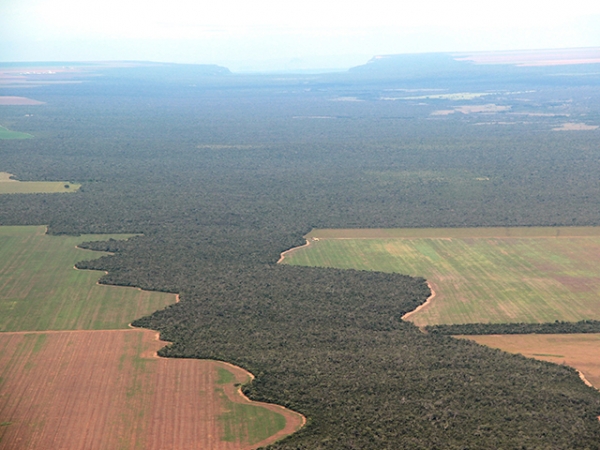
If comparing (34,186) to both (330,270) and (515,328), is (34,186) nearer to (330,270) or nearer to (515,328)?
(330,270)

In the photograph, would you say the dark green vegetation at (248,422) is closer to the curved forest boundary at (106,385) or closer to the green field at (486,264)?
the curved forest boundary at (106,385)

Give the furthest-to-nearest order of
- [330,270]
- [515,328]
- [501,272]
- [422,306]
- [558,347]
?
[501,272], [330,270], [422,306], [515,328], [558,347]

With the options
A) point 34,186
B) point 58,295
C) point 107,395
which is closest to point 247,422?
point 107,395

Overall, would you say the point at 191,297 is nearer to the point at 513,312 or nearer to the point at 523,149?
the point at 513,312

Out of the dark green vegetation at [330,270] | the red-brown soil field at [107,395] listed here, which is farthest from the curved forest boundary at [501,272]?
the red-brown soil field at [107,395]

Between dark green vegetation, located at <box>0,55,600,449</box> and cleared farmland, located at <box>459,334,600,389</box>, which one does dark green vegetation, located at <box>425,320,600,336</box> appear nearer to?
cleared farmland, located at <box>459,334,600,389</box>

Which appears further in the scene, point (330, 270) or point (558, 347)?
point (330, 270)
